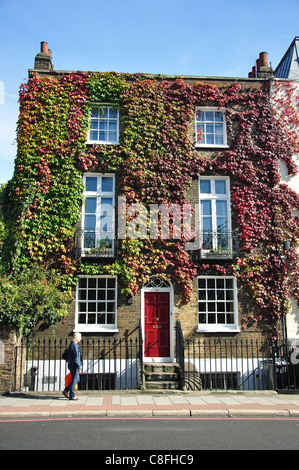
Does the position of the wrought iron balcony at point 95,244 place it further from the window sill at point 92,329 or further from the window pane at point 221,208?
the window pane at point 221,208

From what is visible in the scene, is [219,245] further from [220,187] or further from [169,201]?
[169,201]

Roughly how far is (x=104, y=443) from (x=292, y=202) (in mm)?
11726

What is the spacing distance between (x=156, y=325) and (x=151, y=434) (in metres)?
7.23

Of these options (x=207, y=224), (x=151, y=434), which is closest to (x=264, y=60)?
(x=207, y=224)

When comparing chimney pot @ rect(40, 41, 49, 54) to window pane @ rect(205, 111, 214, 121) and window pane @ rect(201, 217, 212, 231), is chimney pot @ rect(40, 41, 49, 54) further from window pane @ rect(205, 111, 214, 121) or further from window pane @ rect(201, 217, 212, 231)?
window pane @ rect(201, 217, 212, 231)

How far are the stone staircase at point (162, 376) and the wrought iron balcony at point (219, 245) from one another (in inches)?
159

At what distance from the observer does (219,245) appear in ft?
48.7

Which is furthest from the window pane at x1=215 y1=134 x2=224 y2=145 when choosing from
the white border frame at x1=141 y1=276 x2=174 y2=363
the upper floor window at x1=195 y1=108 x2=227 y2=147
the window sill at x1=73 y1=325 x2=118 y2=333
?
the window sill at x1=73 y1=325 x2=118 y2=333

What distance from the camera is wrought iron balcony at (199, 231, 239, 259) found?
14.5 m

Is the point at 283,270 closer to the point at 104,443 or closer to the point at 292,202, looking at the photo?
the point at 292,202

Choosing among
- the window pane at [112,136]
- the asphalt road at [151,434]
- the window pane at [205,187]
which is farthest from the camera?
the window pane at [112,136]

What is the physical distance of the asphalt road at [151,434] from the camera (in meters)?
6.36

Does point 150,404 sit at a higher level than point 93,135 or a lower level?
lower

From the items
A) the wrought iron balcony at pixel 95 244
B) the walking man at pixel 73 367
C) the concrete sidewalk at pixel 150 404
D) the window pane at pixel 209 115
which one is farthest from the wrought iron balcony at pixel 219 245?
the walking man at pixel 73 367
